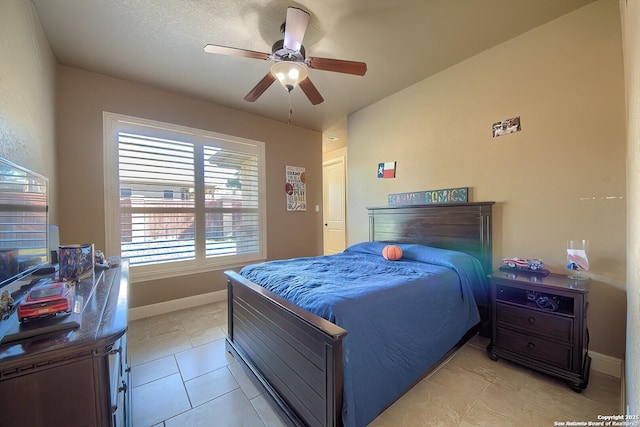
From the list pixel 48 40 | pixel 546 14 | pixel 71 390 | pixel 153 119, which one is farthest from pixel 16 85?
pixel 546 14

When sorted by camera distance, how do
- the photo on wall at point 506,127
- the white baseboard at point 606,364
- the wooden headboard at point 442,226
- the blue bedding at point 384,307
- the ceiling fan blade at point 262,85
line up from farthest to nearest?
1. the wooden headboard at point 442,226
2. the photo on wall at point 506,127
3. the ceiling fan blade at point 262,85
4. the white baseboard at point 606,364
5. the blue bedding at point 384,307

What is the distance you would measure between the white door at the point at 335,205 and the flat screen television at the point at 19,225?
4379mm

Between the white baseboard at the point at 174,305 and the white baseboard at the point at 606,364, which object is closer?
the white baseboard at the point at 606,364

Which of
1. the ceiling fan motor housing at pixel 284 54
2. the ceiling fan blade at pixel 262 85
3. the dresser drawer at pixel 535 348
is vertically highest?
the ceiling fan motor housing at pixel 284 54

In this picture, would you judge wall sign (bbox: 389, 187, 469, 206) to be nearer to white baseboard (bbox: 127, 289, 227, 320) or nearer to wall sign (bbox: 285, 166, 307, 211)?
wall sign (bbox: 285, 166, 307, 211)

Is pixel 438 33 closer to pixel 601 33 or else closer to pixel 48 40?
pixel 601 33

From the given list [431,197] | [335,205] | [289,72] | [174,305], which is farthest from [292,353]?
[335,205]

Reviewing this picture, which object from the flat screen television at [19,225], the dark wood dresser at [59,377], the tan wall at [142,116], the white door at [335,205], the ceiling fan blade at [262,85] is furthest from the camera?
the white door at [335,205]

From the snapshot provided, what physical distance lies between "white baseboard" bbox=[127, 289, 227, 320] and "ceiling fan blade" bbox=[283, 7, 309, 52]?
10.2ft

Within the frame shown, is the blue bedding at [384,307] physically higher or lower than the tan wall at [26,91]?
lower

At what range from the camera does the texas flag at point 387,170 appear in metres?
3.34

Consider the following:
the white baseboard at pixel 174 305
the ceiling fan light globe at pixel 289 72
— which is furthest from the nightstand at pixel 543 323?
the white baseboard at pixel 174 305

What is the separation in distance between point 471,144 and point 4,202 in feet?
10.7

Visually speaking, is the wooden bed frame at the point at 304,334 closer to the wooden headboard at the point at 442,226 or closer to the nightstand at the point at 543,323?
the wooden headboard at the point at 442,226
